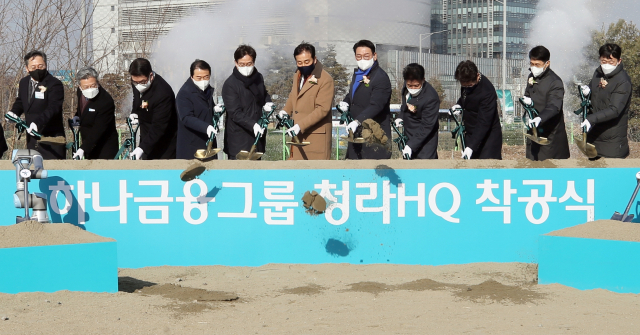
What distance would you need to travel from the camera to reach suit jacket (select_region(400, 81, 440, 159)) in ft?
25.2

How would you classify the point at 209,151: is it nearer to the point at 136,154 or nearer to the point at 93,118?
the point at 136,154

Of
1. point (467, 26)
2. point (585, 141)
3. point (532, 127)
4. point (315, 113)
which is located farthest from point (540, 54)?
point (467, 26)

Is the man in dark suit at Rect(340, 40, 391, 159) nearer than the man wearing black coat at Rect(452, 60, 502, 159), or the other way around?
the man wearing black coat at Rect(452, 60, 502, 159)

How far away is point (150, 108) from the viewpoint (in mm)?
7863

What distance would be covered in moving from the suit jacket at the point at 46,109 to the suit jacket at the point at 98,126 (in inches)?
11.5

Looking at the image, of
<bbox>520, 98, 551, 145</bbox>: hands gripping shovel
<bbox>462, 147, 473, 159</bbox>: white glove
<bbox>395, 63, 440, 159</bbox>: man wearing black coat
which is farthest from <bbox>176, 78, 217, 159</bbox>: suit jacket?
<bbox>520, 98, 551, 145</bbox>: hands gripping shovel

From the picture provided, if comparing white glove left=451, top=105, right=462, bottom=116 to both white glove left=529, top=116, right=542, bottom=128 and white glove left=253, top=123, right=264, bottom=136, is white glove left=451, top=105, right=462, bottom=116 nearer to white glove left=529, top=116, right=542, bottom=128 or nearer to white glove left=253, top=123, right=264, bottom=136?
white glove left=529, top=116, right=542, bottom=128

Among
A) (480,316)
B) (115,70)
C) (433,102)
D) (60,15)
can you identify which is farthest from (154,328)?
(115,70)

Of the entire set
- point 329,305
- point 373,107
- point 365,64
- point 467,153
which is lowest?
point 329,305

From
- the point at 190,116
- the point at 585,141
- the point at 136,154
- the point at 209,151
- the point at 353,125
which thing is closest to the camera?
the point at 209,151

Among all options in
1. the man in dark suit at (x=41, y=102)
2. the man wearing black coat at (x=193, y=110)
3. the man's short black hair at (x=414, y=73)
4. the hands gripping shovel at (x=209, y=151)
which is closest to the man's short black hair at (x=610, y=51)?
the man's short black hair at (x=414, y=73)

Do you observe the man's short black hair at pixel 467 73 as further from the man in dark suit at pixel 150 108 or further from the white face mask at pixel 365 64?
the man in dark suit at pixel 150 108

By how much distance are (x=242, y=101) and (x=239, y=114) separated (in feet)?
0.53

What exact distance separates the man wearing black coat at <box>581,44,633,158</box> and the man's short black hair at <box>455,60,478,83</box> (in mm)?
1081
